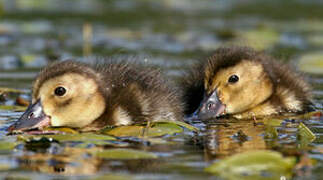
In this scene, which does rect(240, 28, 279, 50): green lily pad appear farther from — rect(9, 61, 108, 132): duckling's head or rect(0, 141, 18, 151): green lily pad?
rect(0, 141, 18, 151): green lily pad

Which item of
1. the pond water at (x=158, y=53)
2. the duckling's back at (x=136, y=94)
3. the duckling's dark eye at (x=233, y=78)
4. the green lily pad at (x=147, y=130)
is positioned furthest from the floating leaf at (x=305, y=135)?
the duckling's dark eye at (x=233, y=78)

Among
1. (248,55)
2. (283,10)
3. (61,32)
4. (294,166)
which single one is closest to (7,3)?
(61,32)

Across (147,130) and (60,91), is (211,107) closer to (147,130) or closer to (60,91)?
(147,130)

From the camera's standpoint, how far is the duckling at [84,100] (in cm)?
677

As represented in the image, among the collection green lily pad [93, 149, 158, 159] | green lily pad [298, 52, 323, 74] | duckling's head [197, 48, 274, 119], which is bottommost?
green lily pad [93, 149, 158, 159]

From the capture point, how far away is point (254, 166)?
5.37m

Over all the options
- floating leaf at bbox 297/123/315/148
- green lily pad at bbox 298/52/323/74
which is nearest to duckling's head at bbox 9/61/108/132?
floating leaf at bbox 297/123/315/148

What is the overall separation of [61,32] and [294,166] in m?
11.4

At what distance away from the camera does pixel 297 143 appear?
645cm

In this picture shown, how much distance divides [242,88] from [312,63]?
3.84 meters

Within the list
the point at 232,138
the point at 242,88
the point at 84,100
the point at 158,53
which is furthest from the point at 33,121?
the point at 158,53

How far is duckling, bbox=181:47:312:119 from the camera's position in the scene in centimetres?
823

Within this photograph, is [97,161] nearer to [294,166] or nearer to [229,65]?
[294,166]

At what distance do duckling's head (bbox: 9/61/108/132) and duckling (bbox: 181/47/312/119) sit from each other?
1.64m
